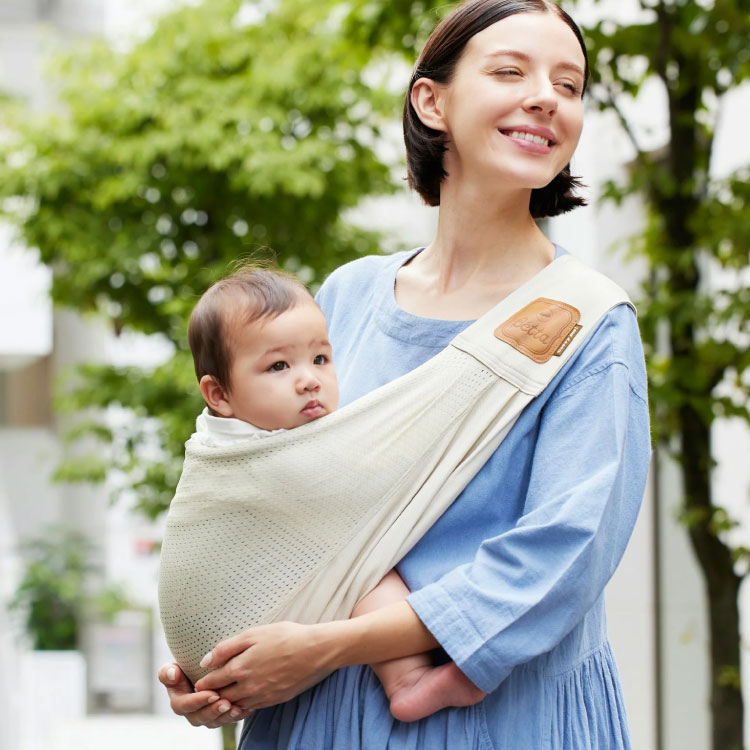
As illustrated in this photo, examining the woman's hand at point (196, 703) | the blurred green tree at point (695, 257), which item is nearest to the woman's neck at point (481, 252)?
the woman's hand at point (196, 703)

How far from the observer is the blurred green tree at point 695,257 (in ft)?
9.12

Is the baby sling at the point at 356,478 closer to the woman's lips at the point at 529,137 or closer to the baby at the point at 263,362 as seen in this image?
the baby at the point at 263,362

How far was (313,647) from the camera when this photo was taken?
44.1 inches

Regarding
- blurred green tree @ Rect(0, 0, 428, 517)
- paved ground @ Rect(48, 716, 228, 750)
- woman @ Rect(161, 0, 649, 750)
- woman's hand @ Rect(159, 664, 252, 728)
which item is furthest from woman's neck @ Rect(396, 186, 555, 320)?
paved ground @ Rect(48, 716, 228, 750)

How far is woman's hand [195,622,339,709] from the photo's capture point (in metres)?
1.12

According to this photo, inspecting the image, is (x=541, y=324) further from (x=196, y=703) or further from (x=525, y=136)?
(x=196, y=703)

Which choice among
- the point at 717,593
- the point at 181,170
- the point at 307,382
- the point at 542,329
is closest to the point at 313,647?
the point at 307,382

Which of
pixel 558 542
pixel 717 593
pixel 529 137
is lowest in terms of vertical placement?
pixel 717 593

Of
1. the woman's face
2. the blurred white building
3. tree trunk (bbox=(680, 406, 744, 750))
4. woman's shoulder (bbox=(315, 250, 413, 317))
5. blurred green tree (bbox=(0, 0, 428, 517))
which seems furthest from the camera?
the blurred white building

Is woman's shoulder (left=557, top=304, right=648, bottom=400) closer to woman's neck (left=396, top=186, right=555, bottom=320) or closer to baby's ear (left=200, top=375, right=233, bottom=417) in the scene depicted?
woman's neck (left=396, top=186, right=555, bottom=320)

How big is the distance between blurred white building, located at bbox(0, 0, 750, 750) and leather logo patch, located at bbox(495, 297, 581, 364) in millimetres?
1920

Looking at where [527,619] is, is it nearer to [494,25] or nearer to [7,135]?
[494,25]

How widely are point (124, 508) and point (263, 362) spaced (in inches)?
303

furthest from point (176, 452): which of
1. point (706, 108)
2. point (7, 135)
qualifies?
point (706, 108)
